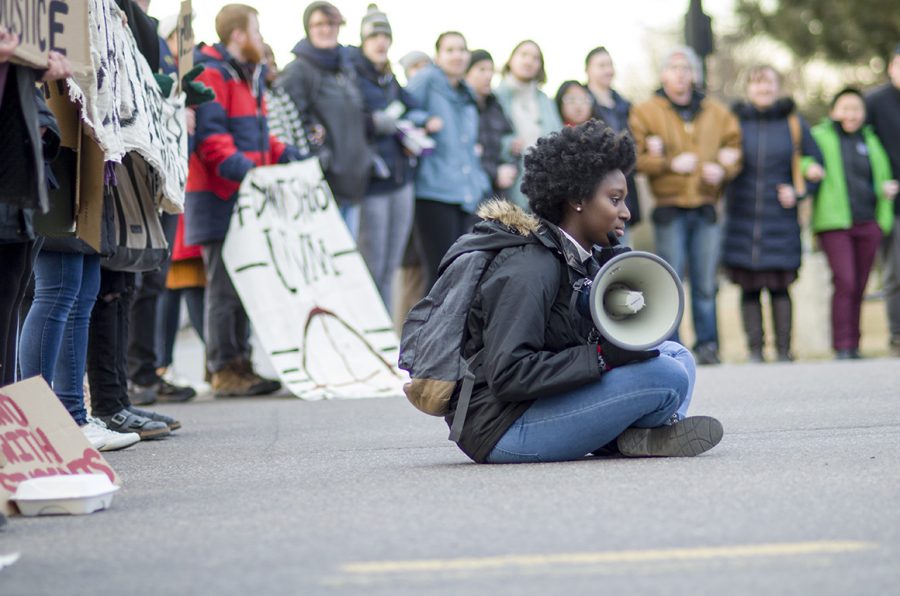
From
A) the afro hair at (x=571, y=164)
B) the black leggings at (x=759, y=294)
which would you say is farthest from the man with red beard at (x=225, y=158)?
the black leggings at (x=759, y=294)

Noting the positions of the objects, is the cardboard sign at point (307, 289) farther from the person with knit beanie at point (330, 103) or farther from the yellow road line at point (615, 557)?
the yellow road line at point (615, 557)

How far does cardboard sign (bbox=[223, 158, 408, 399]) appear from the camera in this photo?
9.98m

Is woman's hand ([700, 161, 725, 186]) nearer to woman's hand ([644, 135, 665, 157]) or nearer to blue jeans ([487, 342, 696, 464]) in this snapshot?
woman's hand ([644, 135, 665, 157])

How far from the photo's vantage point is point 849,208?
12.7 meters

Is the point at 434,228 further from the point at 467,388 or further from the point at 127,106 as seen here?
the point at 467,388

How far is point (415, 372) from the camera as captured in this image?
5.70 metres

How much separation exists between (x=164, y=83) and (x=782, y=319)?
6758 mm

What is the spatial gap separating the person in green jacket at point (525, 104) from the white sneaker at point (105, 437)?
6.10m

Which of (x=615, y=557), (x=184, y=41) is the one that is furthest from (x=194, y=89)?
(x=615, y=557)

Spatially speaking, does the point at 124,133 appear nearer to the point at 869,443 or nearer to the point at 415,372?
the point at 415,372

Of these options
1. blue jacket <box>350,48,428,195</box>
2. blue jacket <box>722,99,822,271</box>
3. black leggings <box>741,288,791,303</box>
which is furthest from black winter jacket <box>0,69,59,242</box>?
black leggings <box>741,288,791,303</box>

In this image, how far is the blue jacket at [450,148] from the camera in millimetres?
11828

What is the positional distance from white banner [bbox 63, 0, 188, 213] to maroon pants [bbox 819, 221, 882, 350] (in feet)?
22.4

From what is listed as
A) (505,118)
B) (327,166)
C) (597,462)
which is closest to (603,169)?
(597,462)
